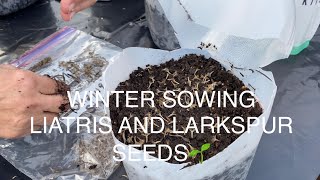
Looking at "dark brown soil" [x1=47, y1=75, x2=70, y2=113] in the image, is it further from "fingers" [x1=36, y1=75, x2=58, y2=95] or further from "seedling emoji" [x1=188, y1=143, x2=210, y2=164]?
"seedling emoji" [x1=188, y1=143, x2=210, y2=164]

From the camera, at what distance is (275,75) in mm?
919

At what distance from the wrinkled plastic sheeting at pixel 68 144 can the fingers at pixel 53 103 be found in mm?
76

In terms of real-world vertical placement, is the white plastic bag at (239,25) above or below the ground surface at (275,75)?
above

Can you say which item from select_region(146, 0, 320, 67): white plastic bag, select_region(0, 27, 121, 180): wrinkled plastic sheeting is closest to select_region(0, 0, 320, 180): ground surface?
select_region(0, 27, 121, 180): wrinkled plastic sheeting

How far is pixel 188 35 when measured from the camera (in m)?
0.82

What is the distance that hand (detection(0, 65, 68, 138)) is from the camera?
24.7 inches

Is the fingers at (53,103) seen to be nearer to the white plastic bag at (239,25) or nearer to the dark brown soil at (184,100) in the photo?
the dark brown soil at (184,100)

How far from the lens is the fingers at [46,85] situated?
0.67 m

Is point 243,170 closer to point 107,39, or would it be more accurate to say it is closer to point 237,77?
point 237,77

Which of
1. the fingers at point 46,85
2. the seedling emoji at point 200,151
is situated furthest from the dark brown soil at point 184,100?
the fingers at point 46,85

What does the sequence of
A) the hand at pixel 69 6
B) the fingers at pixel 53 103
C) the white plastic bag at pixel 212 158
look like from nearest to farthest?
the white plastic bag at pixel 212 158 → the fingers at pixel 53 103 → the hand at pixel 69 6

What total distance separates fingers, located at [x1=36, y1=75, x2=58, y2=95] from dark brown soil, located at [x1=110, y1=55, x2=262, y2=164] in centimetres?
12

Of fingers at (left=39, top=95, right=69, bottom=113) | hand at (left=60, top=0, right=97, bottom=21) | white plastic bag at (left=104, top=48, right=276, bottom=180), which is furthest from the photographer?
hand at (left=60, top=0, right=97, bottom=21)

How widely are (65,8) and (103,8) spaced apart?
311 mm
